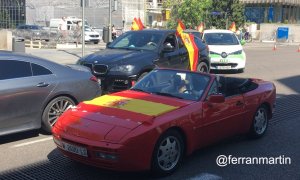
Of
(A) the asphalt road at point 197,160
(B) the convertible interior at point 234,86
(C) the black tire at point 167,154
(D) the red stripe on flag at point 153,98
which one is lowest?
(A) the asphalt road at point 197,160

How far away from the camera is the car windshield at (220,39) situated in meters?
17.6

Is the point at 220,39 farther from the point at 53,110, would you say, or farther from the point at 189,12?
the point at 189,12

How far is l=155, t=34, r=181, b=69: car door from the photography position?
1094 cm

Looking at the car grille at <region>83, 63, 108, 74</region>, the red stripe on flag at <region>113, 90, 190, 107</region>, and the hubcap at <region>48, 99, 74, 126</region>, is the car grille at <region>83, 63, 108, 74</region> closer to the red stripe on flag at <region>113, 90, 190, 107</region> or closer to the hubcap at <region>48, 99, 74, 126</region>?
the hubcap at <region>48, 99, 74, 126</region>

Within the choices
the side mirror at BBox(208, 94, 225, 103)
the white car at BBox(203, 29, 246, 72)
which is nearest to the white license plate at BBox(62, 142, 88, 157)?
the side mirror at BBox(208, 94, 225, 103)

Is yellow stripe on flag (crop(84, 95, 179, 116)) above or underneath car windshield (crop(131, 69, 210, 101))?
underneath

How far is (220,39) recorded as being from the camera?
17797 mm

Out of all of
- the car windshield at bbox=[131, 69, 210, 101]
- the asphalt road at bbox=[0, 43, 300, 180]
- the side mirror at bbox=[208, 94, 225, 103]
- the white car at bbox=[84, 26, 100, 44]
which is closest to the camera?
the asphalt road at bbox=[0, 43, 300, 180]

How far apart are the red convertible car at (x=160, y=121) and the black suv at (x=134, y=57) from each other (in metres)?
3.27

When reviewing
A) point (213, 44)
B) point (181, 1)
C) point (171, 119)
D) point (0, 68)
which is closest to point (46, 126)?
point (0, 68)

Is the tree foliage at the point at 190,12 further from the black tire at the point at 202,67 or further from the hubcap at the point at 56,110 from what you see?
the hubcap at the point at 56,110

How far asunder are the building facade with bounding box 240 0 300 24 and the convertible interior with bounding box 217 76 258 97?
5533 cm

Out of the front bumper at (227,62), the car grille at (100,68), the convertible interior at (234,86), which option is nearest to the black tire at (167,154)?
the convertible interior at (234,86)

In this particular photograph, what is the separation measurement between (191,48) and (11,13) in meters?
52.5
